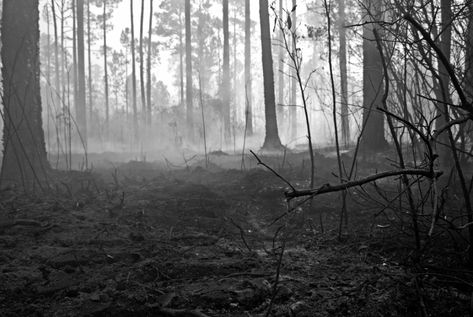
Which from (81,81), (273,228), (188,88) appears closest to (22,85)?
(273,228)

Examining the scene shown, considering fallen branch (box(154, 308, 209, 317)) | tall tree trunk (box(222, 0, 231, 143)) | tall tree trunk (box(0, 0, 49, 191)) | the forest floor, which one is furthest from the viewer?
tall tree trunk (box(222, 0, 231, 143))

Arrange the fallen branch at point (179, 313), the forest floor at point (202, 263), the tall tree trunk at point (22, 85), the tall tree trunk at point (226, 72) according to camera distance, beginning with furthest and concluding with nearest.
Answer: the tall tree trunk at point (226, 72)
the tall tree trunk at point (22, 85)
the forest floor at point (202, 263)
the fallen branch at point (179, 313)

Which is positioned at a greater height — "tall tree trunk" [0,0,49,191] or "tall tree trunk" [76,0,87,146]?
"tall tree trunk" [76,0,87,146]

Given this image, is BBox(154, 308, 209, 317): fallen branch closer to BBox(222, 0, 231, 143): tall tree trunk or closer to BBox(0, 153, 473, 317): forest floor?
BBox(0, 153, 473, 317): forest floor

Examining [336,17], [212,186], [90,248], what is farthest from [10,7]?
[336,17]

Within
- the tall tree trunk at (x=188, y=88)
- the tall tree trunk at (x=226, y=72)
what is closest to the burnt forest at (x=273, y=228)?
the tall tree trunk at (x=188, y=88)

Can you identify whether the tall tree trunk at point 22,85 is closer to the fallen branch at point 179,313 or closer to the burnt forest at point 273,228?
the burnt forest at point 273,228

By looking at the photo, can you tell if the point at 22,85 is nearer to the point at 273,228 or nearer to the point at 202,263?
the point at 273,228

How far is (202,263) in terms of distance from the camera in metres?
2.93

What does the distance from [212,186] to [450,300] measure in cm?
458

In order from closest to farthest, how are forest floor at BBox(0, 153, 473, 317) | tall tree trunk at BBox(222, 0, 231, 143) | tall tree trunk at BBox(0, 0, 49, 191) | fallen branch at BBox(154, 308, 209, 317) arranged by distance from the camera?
1. fallen branch at BBox(154, 308, 209, 317)
2. forest floor at BBox(0, 153, 473, 317)
3. tall tree trunk at BBox(0, 0, 49, 191)
4. tall tree trunk at BBox(222, 0, 231, 143)

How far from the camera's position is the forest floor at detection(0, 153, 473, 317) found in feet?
7.26

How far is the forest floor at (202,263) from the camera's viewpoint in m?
2.21

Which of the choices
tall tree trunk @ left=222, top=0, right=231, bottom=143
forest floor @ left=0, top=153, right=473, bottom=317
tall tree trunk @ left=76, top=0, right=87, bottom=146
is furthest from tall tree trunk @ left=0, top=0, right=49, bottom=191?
tall tree trunk @ left=76, top=0, right=87, bottom=146
